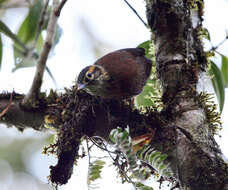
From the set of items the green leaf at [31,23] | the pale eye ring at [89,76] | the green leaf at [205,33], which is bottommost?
the pale eye ring at [89,76]

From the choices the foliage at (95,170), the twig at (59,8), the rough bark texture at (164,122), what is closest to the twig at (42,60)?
→ the twig at (59,8)

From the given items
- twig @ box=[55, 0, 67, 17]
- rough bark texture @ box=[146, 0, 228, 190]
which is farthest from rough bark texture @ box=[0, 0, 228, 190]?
twig @ box=[55, 0, 67, 17]

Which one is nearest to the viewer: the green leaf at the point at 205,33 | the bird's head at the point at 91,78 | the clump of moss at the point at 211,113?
the clump of moss at the point at 211,113

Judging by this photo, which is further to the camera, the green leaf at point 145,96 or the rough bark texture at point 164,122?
the green leaf at point 145,96

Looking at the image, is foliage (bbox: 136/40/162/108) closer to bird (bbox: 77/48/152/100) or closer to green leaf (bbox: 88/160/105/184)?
bird (bbox: 77/48/152/100)

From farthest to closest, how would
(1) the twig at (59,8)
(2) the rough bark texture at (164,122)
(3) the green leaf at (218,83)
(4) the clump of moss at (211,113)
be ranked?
(3) the green leaf at (218,83) < (4) the clump of moss at (211,113) < (2) the rough bark texture at (164,122) < (1) the twig at (59,8)

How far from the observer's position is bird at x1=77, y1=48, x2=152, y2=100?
8.68 feet

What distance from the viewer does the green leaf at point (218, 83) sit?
2614 millimetres

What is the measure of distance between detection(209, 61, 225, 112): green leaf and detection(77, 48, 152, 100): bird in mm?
601

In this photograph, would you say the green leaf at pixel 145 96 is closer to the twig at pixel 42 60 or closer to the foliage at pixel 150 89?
the foliage at pixel 150 89

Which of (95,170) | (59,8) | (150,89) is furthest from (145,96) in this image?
(59,8)

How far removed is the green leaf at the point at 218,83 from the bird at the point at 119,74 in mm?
601

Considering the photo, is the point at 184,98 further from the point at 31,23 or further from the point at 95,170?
the point at 31,23

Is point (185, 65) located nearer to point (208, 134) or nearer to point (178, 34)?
point (178, 34)
